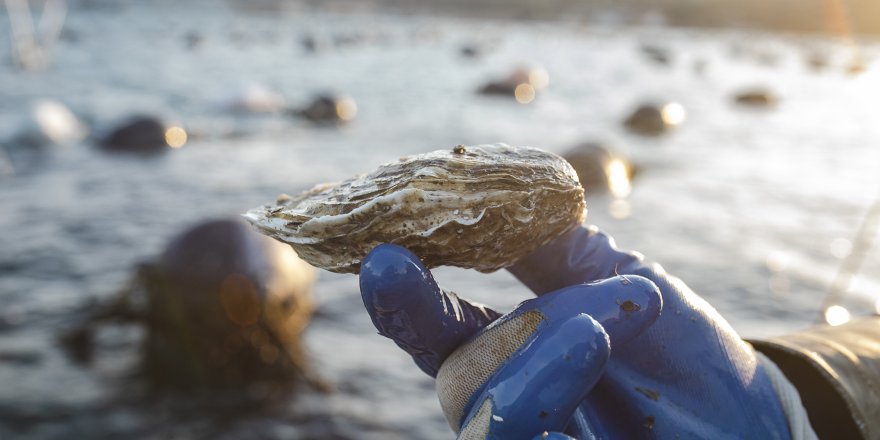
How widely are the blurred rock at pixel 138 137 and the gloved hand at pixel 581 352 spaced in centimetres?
1674

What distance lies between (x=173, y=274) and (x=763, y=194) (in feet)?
41.0

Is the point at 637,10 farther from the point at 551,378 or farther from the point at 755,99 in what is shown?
the point at 551,378

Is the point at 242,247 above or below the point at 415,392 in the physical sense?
above

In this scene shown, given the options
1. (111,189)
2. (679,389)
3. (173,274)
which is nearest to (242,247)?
(173,274)

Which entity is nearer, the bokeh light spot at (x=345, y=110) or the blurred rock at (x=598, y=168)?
the blurred rock at (x=598, y=168)

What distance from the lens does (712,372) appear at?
292cm

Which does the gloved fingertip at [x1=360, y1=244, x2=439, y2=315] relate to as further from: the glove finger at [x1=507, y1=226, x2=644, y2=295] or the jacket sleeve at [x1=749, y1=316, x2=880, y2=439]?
the jacket sleeve at [x1=749, y1=316, x2=880, y2=439]

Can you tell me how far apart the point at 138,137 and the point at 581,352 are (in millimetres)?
17901

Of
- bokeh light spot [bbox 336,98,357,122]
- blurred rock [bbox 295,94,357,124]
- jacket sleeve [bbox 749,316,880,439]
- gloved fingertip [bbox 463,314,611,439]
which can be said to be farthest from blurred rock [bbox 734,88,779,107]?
gloved fingertip [bbox 463,314,611,439]

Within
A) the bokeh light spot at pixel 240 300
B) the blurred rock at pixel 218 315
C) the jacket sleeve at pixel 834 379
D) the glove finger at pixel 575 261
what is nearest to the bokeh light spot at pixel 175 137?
the blurred rock at pixel 218 315

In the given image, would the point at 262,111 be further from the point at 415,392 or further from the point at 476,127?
the point at 415,392

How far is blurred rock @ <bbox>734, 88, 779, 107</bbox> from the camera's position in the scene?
96.2 ft

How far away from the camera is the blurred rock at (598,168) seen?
14.5m

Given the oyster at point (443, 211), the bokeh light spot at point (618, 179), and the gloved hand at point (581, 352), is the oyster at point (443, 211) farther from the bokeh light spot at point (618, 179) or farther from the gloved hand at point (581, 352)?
the bokeh light spot at point (618, 179)
